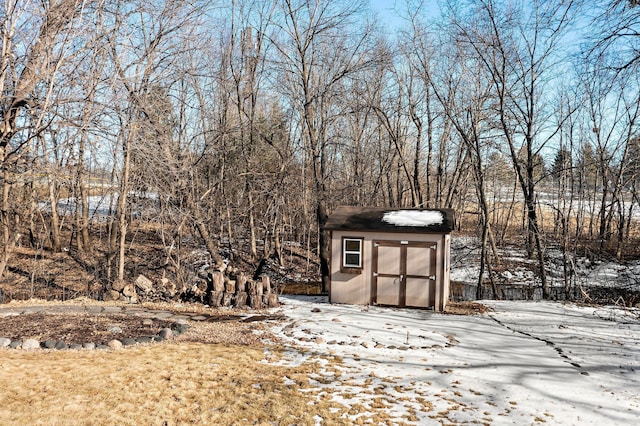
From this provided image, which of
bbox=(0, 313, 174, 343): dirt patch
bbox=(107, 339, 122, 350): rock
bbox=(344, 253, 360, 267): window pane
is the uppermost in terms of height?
bbox=(344, 253, 360, 267): window pane

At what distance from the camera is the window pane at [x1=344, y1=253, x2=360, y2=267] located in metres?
11.8

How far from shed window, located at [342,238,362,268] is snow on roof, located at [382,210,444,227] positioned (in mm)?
974

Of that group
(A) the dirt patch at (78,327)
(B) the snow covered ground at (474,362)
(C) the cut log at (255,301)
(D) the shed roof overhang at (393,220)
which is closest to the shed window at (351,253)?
(D) the shed roof overhang at (393,220)

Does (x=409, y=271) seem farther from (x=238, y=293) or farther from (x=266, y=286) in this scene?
(x=238, y=293)

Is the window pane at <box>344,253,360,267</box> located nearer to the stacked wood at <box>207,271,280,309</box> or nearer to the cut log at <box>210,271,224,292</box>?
the stacked wood at <box>207,271,280,309</box>

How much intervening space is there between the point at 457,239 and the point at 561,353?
21499 millimetres

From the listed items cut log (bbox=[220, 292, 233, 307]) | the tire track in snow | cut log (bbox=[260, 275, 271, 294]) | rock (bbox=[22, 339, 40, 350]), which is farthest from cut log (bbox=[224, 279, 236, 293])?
the tire track in snow

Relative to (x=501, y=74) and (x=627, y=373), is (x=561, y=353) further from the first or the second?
(x=501, y=74)

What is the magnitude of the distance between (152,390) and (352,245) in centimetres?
713

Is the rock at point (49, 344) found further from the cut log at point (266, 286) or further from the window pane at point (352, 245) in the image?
the window pane at point (352, 245)

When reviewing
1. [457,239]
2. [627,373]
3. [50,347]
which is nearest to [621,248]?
[457,239]

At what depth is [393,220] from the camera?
1189 centimetres

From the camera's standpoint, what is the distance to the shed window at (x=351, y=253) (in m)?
11.8

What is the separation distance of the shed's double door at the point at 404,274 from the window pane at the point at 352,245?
45cm
